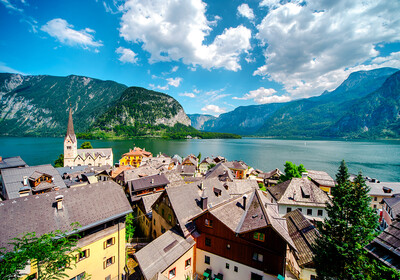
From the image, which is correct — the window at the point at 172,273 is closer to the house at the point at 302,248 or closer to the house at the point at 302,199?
the house at the point at 302,248

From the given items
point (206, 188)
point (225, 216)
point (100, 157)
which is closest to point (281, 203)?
point (206, 188)

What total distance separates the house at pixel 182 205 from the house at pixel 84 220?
530 centimetres

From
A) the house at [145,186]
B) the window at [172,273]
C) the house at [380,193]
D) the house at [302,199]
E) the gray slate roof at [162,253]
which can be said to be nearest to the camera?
the gray slate roof at [162,253]

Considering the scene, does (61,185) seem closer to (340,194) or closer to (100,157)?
(340,194)

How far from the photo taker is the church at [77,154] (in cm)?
7494

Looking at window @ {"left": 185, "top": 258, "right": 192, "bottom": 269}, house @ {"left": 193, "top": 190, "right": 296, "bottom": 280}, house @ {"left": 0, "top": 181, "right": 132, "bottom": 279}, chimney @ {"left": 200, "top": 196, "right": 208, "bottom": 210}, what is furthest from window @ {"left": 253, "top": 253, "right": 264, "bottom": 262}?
house @ {"left": 0, "top": 181, "right": 132, "bottom": 279}

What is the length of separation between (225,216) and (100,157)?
280 ft

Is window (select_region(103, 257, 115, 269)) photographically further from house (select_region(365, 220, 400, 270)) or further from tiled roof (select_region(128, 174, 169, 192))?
house (select_region(365, 220, 400, 270))

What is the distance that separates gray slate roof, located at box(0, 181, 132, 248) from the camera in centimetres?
1291

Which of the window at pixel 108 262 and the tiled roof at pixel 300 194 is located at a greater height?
the tiled roof at pixel 300 194

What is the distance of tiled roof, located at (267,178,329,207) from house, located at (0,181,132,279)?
2564cm

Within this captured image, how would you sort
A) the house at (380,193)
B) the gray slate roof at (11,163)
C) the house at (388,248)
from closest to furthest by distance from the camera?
1. the house at (388,248)
2. the house at (380,193)
3. the gray slate roof at (11,163)

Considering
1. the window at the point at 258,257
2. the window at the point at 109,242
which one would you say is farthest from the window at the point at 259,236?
the window at the point at 109,242

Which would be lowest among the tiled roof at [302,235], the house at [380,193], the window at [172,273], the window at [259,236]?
the house at [380,193]
